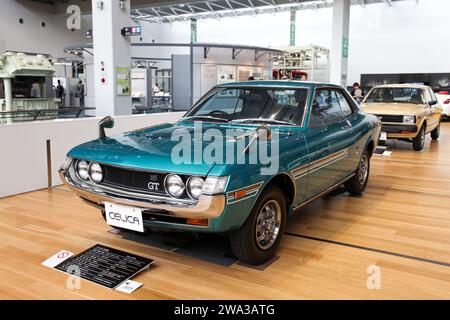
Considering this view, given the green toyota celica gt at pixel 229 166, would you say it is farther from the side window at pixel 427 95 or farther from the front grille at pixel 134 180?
the side window at pixel 427 95

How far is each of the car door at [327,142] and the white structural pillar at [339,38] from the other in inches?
331

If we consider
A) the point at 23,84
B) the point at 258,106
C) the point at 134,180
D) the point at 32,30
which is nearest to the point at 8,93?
the point at 23,84

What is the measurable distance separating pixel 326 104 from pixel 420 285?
2.00 metres

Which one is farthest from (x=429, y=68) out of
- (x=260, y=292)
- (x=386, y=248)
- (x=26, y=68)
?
(x=260, y=292)

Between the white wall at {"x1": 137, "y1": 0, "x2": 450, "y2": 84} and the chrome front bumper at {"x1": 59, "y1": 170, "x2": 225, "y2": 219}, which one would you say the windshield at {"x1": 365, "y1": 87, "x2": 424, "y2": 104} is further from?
the white wall at {"x1": 137, "y1": 0, "x2": 450, "y2": 84}

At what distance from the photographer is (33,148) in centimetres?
538

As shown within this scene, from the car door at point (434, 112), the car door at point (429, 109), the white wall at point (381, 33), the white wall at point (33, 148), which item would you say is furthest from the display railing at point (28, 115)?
the white wall at point (381, 33)

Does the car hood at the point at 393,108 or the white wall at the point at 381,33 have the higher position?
the white wall at the point at 381,33

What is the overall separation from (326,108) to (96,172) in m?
2.35

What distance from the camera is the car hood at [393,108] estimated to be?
857 cm

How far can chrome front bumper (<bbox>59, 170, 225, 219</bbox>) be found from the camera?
104 inches

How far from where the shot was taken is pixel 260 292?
2.80 metres

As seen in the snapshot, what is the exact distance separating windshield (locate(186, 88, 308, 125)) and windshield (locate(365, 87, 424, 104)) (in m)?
6.29
